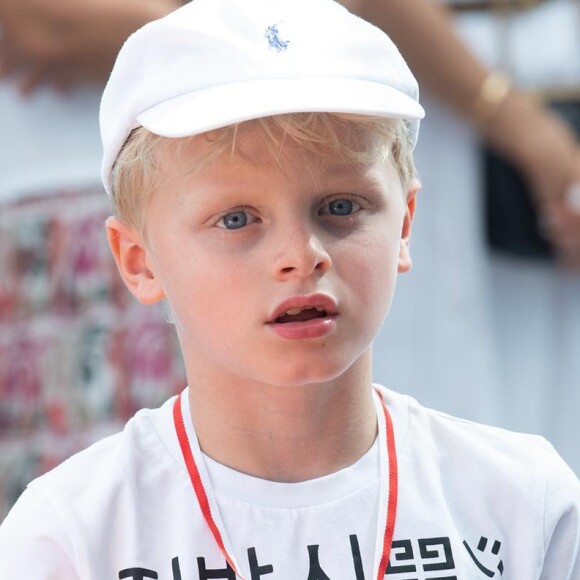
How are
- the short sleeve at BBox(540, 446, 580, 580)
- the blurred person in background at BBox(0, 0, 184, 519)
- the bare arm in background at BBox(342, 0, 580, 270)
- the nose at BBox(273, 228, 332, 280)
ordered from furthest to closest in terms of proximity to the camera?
1. the bare arm in background at BBox(342, 0, 580, 270)
2. the blurred person in background at BBox(0, 0, 184, 519)
3. the short sleeve at BBox(540, 446, 580, 580)
4. the nose at BBox(273, 228, 332, 280)

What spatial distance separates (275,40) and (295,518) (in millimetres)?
617

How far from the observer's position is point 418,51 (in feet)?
10.2

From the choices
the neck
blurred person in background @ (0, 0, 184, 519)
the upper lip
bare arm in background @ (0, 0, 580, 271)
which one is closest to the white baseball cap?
the upper lip

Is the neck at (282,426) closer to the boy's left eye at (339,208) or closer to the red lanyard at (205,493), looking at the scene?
the red lanyard at (205,493)

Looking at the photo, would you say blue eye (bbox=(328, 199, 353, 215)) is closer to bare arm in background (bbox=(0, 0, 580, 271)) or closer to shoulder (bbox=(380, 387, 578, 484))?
shoulder (bbox=(380, 387, 578, 484))

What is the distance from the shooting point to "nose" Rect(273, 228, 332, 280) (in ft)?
5.05

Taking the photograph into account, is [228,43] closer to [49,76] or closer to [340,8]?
[340,8]

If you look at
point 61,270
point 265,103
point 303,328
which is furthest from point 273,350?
point 61,270

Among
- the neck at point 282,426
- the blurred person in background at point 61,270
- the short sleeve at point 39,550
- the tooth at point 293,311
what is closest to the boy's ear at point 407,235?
the neck at point 282,426

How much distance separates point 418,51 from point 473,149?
28 centimetres

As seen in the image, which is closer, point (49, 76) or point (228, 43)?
point (228, 43)

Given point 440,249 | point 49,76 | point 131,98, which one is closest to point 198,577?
point 131,98

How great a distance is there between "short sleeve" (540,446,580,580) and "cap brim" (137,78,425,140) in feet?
1.86

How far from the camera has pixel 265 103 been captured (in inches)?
61.4
